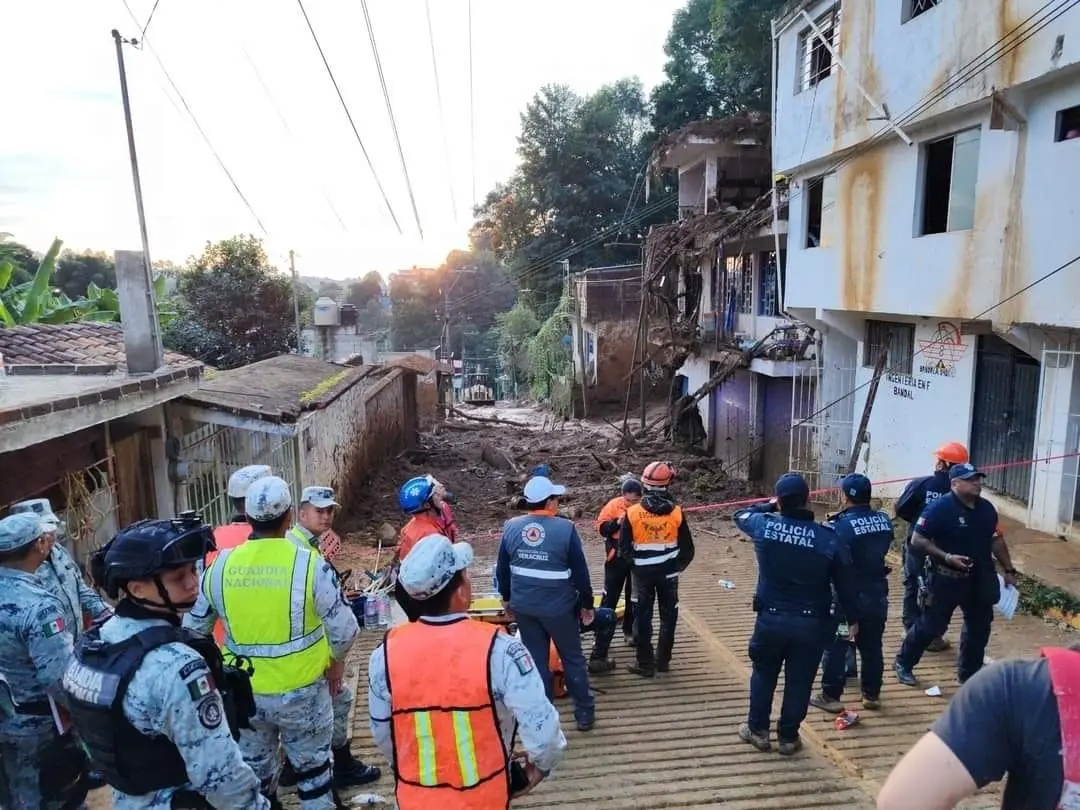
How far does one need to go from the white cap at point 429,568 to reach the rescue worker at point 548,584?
2.15m

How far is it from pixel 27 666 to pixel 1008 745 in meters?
3.89

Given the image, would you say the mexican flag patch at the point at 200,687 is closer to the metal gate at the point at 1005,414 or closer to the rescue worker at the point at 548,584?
the rescue worker at the point at 548,584

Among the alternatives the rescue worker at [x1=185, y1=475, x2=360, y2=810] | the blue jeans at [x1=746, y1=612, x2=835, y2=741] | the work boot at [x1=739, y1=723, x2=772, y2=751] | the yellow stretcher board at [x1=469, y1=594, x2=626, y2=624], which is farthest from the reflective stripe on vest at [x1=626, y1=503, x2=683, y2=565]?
the rescue worker at [x1=185, y1=475, x2=360, y2=810]

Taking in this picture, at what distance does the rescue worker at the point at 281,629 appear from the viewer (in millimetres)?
3439

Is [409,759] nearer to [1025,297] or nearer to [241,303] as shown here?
[1025,297]

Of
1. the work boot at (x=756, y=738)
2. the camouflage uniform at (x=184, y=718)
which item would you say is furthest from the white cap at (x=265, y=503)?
Answer: the work boot at (x=756, y=738)

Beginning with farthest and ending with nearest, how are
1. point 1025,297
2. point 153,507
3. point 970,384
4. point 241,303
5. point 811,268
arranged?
point 241,303 → point 811,268 → point 970,384 → point 1025,297 → point 153,507

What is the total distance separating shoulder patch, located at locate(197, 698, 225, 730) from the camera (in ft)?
8.11

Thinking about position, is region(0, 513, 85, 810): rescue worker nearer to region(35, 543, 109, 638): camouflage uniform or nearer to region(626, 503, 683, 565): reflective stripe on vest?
region(35, 543, 109, 638): camouflage uniform

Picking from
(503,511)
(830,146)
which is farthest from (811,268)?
(503,511)

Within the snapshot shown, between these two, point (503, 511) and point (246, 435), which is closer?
point (246, 435)

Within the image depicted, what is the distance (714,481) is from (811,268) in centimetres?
572

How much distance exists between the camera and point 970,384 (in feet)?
35.1

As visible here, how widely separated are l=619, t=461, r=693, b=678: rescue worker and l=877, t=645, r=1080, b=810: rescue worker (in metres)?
3.80
